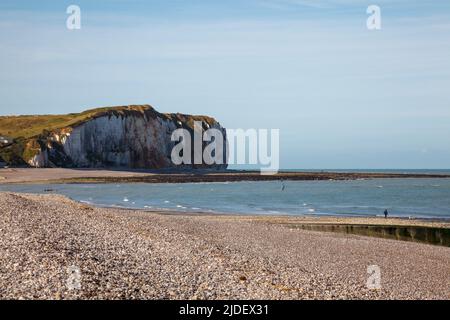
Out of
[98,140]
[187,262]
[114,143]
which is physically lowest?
[187,262]

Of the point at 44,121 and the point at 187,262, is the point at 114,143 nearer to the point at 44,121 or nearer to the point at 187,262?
the point at 44,121

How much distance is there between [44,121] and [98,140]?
33689mm

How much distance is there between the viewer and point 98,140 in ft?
464

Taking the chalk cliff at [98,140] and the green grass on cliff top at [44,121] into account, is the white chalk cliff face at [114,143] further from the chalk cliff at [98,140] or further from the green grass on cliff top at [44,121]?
the green grass on cliff top at [44,121]

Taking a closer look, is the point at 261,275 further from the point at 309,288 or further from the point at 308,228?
the point at 308,228

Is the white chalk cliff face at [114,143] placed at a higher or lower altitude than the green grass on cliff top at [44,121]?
lower

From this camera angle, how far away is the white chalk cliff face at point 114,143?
136 metres

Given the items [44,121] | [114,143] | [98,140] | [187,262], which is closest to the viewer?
[187,262]

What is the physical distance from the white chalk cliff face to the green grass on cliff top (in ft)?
9.27

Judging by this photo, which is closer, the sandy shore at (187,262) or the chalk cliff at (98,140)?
the sandy shore at (187,262)

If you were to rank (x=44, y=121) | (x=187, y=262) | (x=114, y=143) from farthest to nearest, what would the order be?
(x=44, y=121)
(x=114, y=143)
(x=187, y=262)

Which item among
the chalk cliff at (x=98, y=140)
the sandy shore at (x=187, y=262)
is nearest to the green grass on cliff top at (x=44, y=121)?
the chalk cliff at (x=98, y=140)

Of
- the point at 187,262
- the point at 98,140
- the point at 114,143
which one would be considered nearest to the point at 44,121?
the point at 98,140

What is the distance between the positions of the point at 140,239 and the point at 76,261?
666cm
